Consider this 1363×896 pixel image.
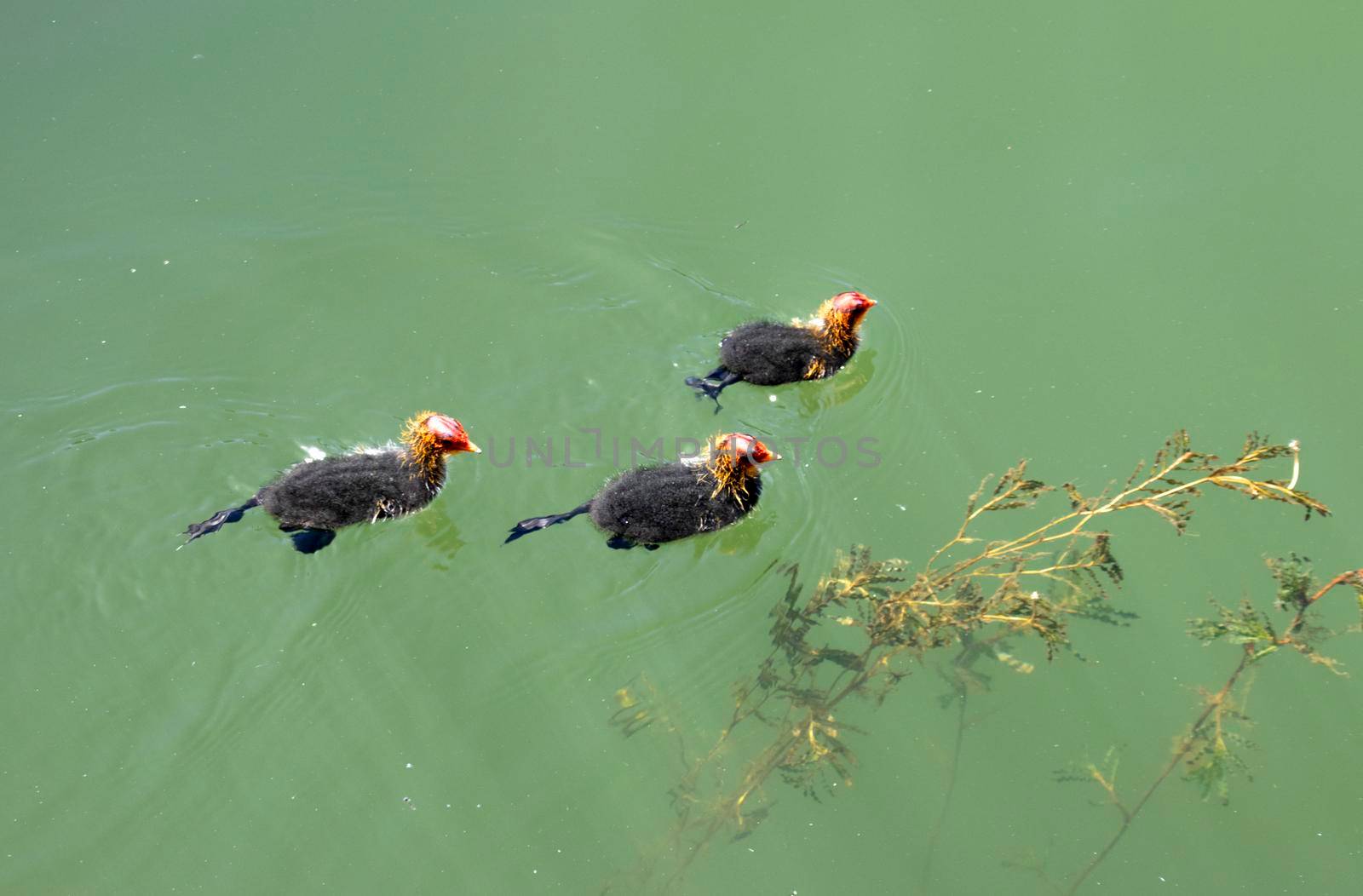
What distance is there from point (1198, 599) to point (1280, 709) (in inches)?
22.4

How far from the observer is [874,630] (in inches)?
184

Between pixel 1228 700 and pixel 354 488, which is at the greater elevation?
pixel 354 488

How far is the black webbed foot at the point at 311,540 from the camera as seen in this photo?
16.4ft

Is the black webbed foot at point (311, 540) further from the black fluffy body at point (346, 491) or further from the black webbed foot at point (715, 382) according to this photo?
the black webbed foot at point (715, 382)

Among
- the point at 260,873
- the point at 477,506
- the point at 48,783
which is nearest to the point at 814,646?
the point at 477,506

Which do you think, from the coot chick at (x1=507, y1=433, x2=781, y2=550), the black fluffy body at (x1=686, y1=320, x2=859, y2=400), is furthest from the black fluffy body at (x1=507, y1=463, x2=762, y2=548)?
the black fluffy body at (x1=686, y1=320, x2=859, y2=400)

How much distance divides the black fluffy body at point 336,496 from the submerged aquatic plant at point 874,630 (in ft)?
4.65

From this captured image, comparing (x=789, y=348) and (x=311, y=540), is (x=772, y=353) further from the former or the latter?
(x=311, y=540)

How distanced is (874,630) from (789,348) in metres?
1.60

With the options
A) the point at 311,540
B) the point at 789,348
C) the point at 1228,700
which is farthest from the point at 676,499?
the point at 1228,700

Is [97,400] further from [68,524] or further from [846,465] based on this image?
[846,465]

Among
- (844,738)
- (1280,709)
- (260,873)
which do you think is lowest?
(260,873)

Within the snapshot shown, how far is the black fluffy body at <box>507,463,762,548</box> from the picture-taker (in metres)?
4.90

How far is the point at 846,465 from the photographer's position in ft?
17.7
